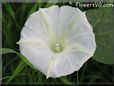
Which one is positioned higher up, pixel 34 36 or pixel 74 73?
pixel 34 36

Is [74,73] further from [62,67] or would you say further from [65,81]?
[62,67]

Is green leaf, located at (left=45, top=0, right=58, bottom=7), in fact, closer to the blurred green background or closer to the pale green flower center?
the blurred green background

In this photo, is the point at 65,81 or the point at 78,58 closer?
the point at 78,58

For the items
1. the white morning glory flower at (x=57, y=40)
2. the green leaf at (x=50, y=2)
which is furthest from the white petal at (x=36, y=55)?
the green leaf at (x=50, y=2)

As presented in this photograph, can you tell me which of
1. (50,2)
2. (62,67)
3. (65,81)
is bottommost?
(65,81)

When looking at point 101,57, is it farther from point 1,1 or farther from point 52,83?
point 1,1

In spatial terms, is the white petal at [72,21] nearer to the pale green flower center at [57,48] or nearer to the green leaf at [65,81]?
the pale green flower center at [57,48]

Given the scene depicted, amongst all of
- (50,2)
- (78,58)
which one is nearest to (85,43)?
(78,58)
